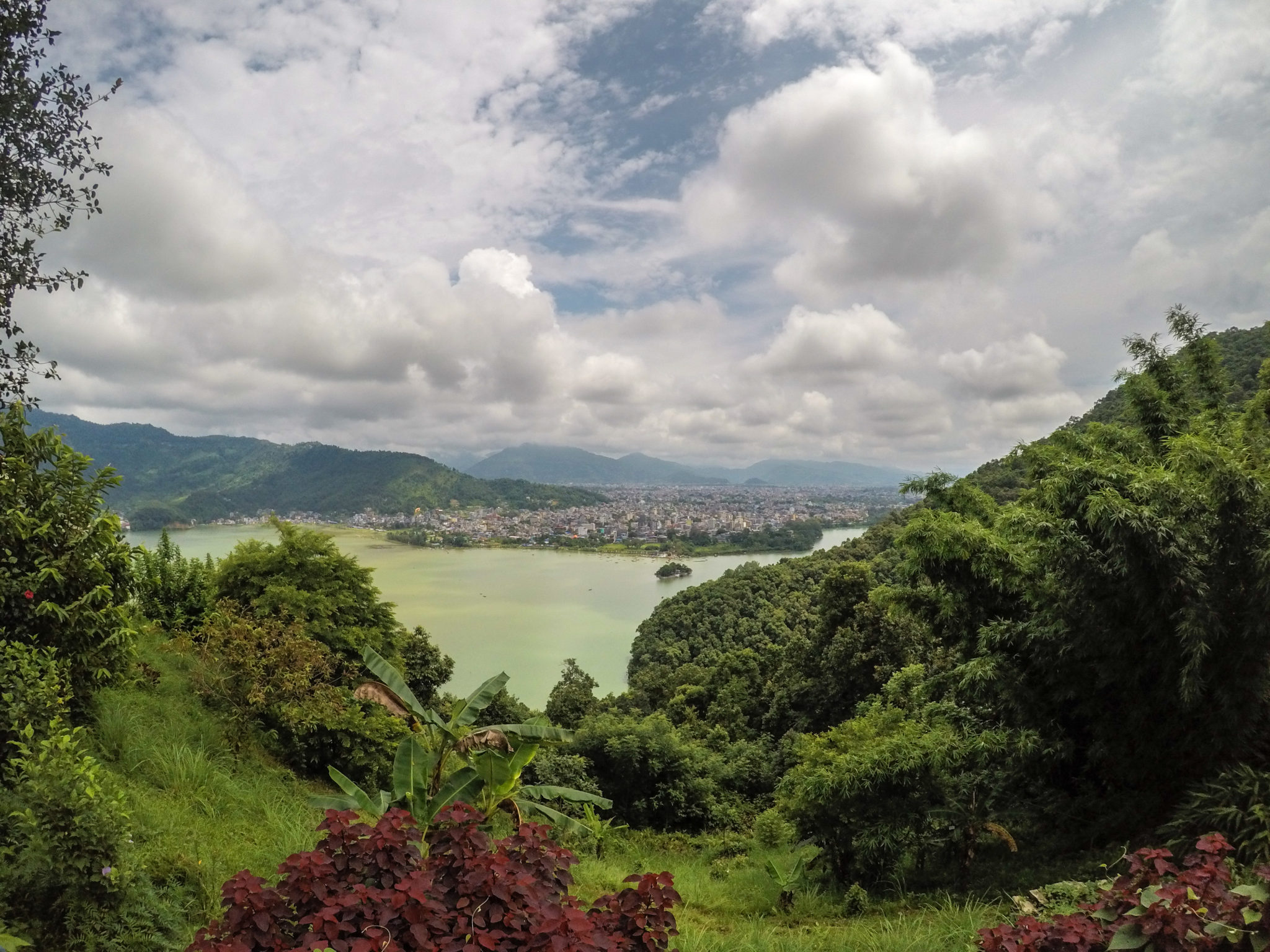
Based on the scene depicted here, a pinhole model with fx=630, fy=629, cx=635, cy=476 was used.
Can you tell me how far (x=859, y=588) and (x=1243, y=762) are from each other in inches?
363

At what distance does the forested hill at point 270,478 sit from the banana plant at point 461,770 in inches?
2495

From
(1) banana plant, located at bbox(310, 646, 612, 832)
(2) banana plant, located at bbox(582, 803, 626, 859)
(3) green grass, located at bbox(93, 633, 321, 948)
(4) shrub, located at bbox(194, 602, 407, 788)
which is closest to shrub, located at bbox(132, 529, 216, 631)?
(3) green grass, located at bbox(93, 633, 321, 948)

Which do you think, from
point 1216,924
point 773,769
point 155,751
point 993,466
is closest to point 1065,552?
point 1216,924

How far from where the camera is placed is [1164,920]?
5.82 ft

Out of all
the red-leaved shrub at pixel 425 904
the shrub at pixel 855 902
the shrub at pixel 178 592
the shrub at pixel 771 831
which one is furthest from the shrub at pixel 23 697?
the shrub at pixel 771 831

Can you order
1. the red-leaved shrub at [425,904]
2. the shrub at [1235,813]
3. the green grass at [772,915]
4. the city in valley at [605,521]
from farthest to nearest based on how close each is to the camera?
the city in valley at [605,521] → the shrub at [1235,813] → the green grass at [772,915] → the red-leaved shrub at [425,904]

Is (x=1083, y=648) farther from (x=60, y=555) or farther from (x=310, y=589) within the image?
(x=310, y=589)

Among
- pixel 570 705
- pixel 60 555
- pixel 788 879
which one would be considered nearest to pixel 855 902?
pixel 788 879

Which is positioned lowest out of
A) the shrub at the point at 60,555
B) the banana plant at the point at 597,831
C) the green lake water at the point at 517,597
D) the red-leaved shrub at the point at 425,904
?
the green lake water at the point at 517,597

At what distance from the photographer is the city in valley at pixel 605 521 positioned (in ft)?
232

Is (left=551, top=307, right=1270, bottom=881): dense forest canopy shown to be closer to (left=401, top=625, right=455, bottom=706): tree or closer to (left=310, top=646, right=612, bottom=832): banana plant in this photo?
(left=310, top=646, right=612, bottom=832): banana plant

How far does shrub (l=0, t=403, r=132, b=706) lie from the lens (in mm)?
3457

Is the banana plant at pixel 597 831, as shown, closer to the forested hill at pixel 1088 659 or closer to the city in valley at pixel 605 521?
the forested hill at pixel 1088 659

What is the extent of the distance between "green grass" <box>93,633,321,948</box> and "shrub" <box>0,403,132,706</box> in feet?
2.26
